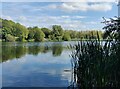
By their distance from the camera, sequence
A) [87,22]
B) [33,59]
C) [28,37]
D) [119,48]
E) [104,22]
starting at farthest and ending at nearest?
1. [33,59]
2. [28,37]
3. [87,22]
4. [104,22]
5. [119,48]

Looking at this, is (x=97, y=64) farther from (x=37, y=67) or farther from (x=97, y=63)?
(x=37, y=67)

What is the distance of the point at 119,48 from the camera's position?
2.35 meters

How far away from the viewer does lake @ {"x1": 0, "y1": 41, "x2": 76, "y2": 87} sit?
3533 mm

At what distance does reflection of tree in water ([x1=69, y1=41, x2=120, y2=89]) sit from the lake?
0.46 metres

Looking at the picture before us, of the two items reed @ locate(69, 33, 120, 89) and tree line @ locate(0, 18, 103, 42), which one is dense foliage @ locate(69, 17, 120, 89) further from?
tree line @ locate(0, 18, 103, 42)

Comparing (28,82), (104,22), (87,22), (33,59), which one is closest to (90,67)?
(104,22)

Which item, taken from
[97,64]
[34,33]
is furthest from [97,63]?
[34,33]

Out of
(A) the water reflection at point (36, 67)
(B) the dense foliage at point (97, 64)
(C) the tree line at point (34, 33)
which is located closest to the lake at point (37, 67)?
(A) the water reflection at point (36, 67)

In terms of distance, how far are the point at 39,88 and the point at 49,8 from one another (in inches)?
95.4

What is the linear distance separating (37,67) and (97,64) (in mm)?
2604

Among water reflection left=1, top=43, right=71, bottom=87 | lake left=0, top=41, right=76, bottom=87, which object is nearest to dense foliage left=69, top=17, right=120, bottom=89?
lake left=0, top=41, right=76, bottom=87

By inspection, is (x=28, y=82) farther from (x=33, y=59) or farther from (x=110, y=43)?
(x=33, y=59)

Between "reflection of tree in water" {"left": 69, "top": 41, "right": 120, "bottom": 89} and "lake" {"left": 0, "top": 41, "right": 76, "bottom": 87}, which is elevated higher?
"reflection of tree in water" {"left": 69, "top": 41, "right": 120, "bottom": 89}

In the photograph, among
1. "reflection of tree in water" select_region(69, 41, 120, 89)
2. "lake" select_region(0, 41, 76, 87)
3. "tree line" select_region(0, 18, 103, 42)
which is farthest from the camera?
"tree line" select_region(0, 18, 103, 42)
